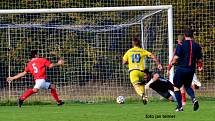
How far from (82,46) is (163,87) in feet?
15.0

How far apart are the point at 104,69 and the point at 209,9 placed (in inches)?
176

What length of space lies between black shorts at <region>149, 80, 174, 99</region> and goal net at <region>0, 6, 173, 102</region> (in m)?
2.92

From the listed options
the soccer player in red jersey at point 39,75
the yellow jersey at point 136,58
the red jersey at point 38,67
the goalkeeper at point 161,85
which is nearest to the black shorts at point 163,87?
the goalkeeper at point 161,85

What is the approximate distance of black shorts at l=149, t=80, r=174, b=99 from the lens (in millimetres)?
21594

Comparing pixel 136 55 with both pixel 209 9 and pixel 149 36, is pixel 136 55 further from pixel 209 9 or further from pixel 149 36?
pixel 209 9

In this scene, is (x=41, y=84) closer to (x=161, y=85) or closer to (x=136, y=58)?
(x=136, y=58)

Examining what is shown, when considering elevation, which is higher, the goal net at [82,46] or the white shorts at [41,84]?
the goal net at [82,46]

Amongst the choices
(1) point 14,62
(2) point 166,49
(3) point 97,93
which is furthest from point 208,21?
(1) point 14,62

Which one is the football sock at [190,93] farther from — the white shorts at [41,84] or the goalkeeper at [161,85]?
the white shorts at [41,84]

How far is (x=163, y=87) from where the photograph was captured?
21703mm

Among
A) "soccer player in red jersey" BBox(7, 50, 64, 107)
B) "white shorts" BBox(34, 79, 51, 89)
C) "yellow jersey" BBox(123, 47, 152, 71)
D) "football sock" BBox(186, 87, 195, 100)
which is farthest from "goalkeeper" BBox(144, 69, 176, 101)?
"football sock" BBox(186, 87, 195, 100)

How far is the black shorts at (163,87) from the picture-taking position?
21594 millimetres

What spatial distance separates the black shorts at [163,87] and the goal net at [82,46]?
2923 millimetres

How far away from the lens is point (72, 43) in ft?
84.5
